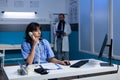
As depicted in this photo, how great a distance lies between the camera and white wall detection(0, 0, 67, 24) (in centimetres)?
625

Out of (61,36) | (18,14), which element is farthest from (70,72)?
(18,14)

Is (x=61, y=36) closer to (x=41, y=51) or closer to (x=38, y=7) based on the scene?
(x=38, y=7)

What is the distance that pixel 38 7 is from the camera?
656 cm

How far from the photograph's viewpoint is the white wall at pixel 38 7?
625cm

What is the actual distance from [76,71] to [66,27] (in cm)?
389

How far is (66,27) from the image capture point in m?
5.96

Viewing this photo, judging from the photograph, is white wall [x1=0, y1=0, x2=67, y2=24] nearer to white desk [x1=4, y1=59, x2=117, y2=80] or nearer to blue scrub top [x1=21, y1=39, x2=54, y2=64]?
blue scrub top [x1=21, y1=39, x2=54, y2=64]

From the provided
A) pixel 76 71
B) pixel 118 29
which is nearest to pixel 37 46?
pixel 76 71

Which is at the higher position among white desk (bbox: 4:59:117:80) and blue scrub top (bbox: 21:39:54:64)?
blue scrub top (bbox: 21:39:54:64)

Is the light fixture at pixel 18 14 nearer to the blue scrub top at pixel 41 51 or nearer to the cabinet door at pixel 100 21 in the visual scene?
the cabinet door at pixel 100 21

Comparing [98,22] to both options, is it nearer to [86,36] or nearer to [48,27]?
[86,36]

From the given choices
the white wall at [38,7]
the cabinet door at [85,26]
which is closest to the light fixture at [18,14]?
the white wall at [38,7]

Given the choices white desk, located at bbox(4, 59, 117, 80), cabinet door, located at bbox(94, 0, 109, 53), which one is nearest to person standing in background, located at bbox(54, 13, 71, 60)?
cabinet door, located at bbox(94, 0, 109, 53)

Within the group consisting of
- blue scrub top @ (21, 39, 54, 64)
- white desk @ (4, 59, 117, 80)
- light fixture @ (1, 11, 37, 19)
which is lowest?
white desk @ (4, 59, 117, 80)
